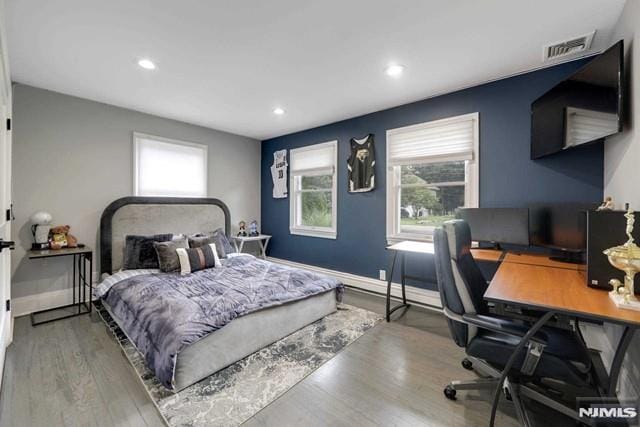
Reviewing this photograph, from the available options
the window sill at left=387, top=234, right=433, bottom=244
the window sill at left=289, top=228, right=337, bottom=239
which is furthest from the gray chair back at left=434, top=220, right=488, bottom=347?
the window sill at left=289, top=228, right=337, bottom=239

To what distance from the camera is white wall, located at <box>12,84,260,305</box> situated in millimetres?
2912

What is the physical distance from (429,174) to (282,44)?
221cm

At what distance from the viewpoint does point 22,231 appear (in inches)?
115

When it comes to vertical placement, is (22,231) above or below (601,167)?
below

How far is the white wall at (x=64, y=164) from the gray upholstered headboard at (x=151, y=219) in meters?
0.19

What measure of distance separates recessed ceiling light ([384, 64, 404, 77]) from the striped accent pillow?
2.83m

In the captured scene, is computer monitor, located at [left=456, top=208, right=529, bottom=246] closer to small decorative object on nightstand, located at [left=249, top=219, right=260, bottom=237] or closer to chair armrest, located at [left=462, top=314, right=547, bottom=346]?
chair armrest, located at [left=462, top=314, right=547, bottom=346]

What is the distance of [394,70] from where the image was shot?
258 centimetres

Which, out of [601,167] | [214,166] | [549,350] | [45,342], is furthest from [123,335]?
[601,167]

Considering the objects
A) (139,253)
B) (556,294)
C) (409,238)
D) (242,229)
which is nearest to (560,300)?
(556,294)

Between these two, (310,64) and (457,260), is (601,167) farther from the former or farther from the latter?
(310,64)

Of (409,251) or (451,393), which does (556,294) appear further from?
(409,251)

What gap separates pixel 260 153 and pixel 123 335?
3699 millimetres

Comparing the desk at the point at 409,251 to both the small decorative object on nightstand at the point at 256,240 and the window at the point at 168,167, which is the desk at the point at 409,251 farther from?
the window at the point at 168,167
